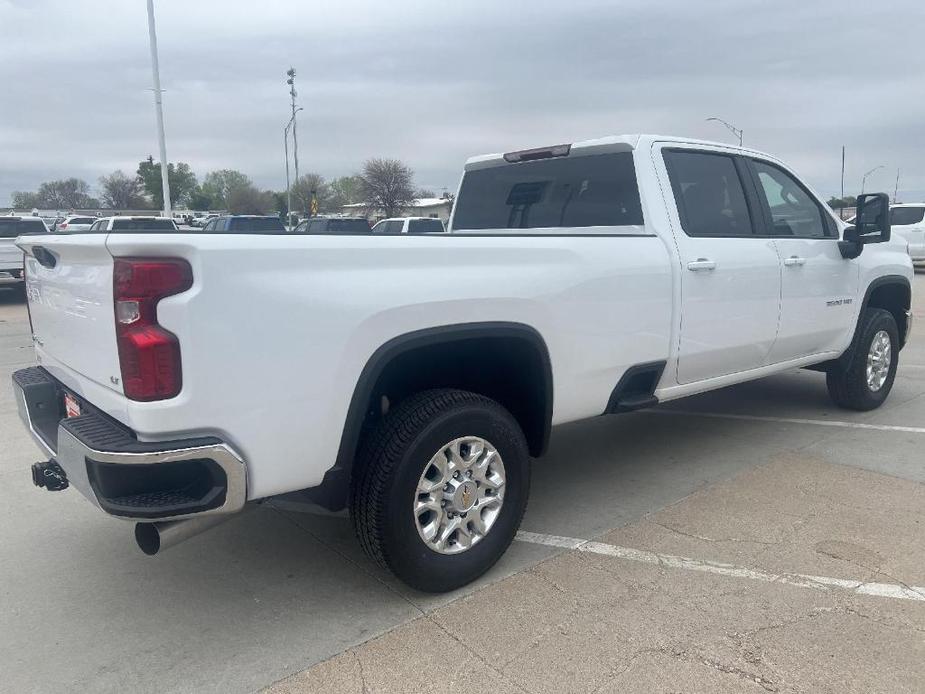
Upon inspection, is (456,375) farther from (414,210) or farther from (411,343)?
(414,210)

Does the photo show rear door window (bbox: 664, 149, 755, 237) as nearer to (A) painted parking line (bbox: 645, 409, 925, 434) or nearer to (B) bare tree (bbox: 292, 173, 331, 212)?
(A) painted parking line (bbox: 645, 409, 925, 434)

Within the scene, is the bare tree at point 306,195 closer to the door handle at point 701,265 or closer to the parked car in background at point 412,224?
the parked car in background at point 412,224

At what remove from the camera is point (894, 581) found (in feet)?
10.8

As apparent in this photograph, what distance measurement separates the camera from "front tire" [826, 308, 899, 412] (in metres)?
5.75

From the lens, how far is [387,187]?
54750 millimetres

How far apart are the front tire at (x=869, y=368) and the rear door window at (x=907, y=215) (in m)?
16.2

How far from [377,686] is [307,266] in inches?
58.4

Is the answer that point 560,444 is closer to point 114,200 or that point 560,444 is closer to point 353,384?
point 353,384

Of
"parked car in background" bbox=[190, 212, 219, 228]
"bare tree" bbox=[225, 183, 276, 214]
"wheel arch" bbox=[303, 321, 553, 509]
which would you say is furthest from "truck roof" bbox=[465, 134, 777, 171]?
"bare tree" bbox=[225, 183, 276, 214]

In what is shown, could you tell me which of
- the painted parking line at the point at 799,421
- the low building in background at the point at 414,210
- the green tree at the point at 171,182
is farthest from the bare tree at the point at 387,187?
the painted parking line at the point at 799,421

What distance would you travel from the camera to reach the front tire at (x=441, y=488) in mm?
2938

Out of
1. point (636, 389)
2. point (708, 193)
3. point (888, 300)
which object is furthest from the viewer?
point (888, 300)

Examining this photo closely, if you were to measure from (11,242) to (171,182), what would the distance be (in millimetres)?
80583

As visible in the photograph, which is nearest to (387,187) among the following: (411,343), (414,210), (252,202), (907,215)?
(414,210)
